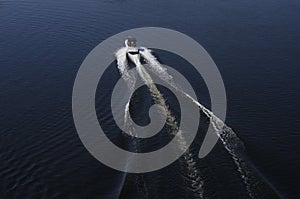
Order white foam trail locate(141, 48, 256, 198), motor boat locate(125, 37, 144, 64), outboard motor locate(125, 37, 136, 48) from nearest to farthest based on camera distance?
1. white foam trail locate(141, 48, 256, 198)
2. motor boat locate(125, 37, 144, 64)
3. outboard motor locate(125, 37, 136, 48)

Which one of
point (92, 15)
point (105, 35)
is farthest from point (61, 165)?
point (92, 15)

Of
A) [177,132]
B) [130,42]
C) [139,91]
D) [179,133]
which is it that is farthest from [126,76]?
[179,133]

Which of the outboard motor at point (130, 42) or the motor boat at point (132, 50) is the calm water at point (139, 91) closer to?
the motor boat at point (132, 50)

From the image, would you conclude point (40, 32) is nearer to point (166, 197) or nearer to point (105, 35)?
point (105, 35)

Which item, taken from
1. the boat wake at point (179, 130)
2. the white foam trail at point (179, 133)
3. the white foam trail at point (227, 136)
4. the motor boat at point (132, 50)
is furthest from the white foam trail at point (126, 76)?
the white foam trail at point (227, 136)

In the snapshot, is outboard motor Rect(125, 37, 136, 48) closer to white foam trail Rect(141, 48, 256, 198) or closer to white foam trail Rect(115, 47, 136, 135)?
white foam trail Rect(115, 47, 136, 135)

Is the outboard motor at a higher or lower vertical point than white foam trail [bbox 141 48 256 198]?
higher

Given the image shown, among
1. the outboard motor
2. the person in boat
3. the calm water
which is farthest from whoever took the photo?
the outboard motor

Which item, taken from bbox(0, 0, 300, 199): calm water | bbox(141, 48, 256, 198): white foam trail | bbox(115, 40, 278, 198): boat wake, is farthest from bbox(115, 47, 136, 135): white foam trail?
bbox(141, 48, 256, 198): white foam trail

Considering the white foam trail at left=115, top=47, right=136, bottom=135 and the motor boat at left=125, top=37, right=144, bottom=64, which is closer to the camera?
the white foam trail at left=115, top=47, right=136, bottom=135

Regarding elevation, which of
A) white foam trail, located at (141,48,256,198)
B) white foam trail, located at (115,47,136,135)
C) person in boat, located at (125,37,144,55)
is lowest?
white foam trail, located at (141,48,256,198)
